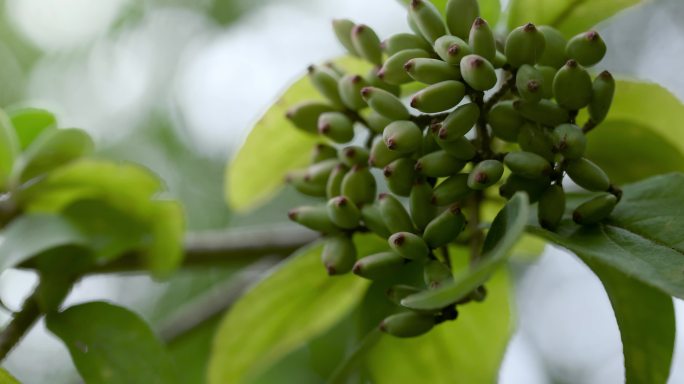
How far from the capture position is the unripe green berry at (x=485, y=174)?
590mm

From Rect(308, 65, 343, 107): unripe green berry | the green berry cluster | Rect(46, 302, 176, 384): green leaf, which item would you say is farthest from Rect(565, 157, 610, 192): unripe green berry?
Rect(46, 302, 176, 384): green leaf

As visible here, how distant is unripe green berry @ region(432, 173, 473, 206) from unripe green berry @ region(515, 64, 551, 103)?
68mm

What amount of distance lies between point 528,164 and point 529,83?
0.05 metres

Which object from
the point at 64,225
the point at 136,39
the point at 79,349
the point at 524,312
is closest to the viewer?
the point at 79,349

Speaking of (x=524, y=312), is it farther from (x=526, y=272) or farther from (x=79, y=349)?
(x=79, y=349)

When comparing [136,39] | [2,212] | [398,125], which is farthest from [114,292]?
[398,125]

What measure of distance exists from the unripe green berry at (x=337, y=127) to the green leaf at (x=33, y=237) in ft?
0.96

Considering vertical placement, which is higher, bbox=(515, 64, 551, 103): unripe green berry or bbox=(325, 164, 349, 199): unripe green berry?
bbox=(515, 64, 551, 103): unripe green berry

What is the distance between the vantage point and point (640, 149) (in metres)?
0.82

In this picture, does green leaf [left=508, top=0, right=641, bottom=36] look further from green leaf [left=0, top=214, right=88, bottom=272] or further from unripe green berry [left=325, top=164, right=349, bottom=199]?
green leaf [left=0, top=214, right=88, bottom=272]

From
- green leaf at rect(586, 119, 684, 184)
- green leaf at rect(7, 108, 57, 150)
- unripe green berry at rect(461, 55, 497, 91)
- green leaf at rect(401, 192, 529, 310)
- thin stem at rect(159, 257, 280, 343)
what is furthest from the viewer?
thin stem at rect(159, 257, 280, 343)

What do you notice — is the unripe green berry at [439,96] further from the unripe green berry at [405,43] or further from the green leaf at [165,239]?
the green leaf at [165,239]

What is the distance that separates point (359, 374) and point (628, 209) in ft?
1.16

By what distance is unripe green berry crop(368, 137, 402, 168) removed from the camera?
0.63 m
